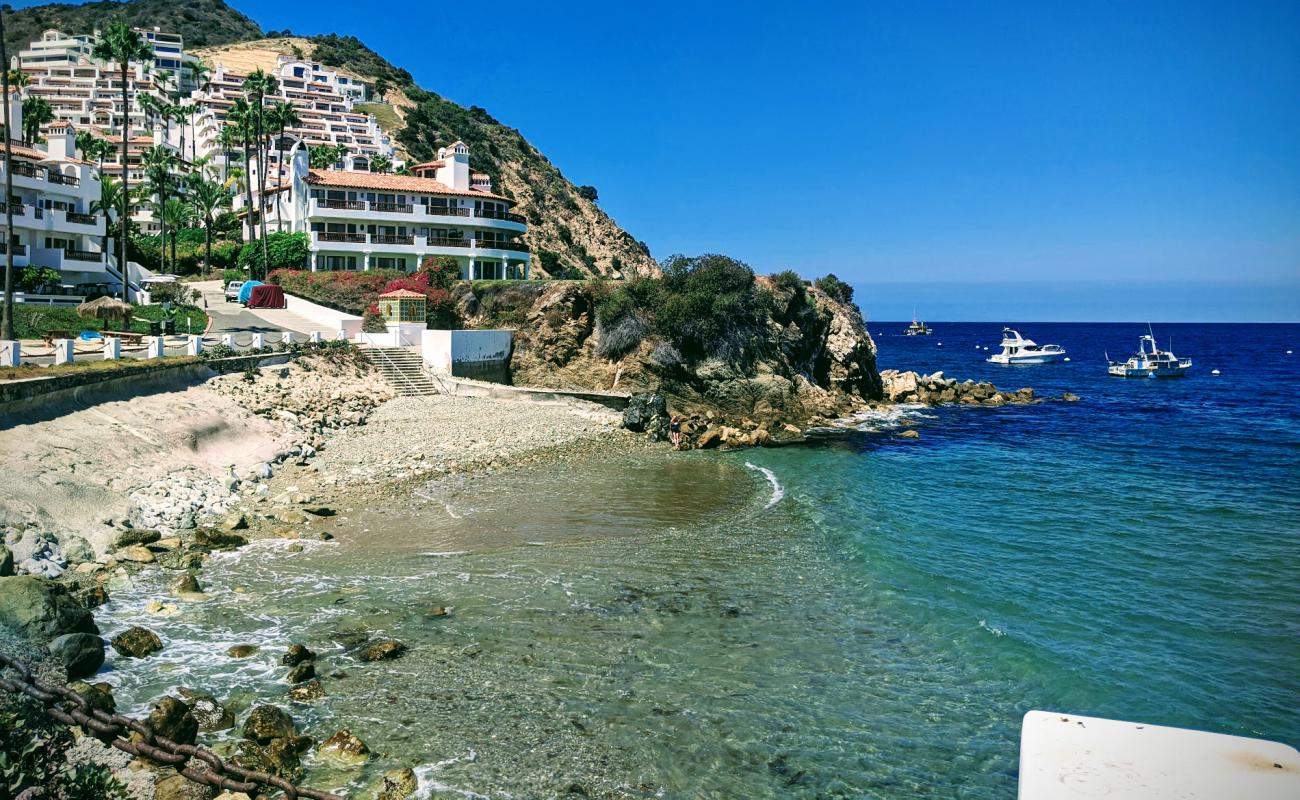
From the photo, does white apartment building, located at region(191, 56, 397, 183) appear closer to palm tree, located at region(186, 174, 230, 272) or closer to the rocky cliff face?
palm tree, located at region(186, 174, 230, 272)

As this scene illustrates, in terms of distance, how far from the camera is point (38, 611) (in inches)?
532

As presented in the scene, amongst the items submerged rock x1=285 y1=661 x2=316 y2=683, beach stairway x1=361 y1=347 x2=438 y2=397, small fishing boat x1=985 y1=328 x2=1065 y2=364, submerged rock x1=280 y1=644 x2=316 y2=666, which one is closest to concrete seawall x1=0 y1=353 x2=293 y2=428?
beach stairway x1=361 y1=347 x2=438 y2=397

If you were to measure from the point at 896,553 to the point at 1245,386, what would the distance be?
79.2 meters

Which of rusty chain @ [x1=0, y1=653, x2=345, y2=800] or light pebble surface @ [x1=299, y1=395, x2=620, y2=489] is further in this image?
light pebble surface @ [x1=299, y1=395, x2=620, y2=489]

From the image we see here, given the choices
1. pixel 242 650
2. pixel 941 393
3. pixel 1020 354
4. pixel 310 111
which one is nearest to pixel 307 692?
pixel 242 650

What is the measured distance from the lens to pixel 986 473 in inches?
1384

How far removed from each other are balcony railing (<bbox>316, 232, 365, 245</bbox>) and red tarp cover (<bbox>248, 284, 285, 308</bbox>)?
10.3 meters

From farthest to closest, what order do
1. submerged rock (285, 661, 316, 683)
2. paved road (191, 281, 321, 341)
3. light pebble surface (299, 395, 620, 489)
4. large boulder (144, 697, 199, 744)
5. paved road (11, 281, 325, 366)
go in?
paved road (191, 281, 321, 341) < paved road (11, 281, 325, 366) < light pebble surface (299, 395, 620, 489) < submerged rock (285, 661, 316, 683) < large boulder (144, 697, 199, 744)

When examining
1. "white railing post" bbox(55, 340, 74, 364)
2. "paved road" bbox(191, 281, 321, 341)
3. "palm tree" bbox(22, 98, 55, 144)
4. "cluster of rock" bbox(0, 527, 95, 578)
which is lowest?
"cluster of rock" bbox(0, 527, 95, 578)

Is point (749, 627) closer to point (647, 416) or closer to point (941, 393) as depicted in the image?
point (647, 416)

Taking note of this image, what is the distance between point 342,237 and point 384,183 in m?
6.16

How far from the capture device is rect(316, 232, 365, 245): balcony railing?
206ft

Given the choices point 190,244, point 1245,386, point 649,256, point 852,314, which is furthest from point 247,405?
point 649,256

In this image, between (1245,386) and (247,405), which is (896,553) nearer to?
(247,405)
